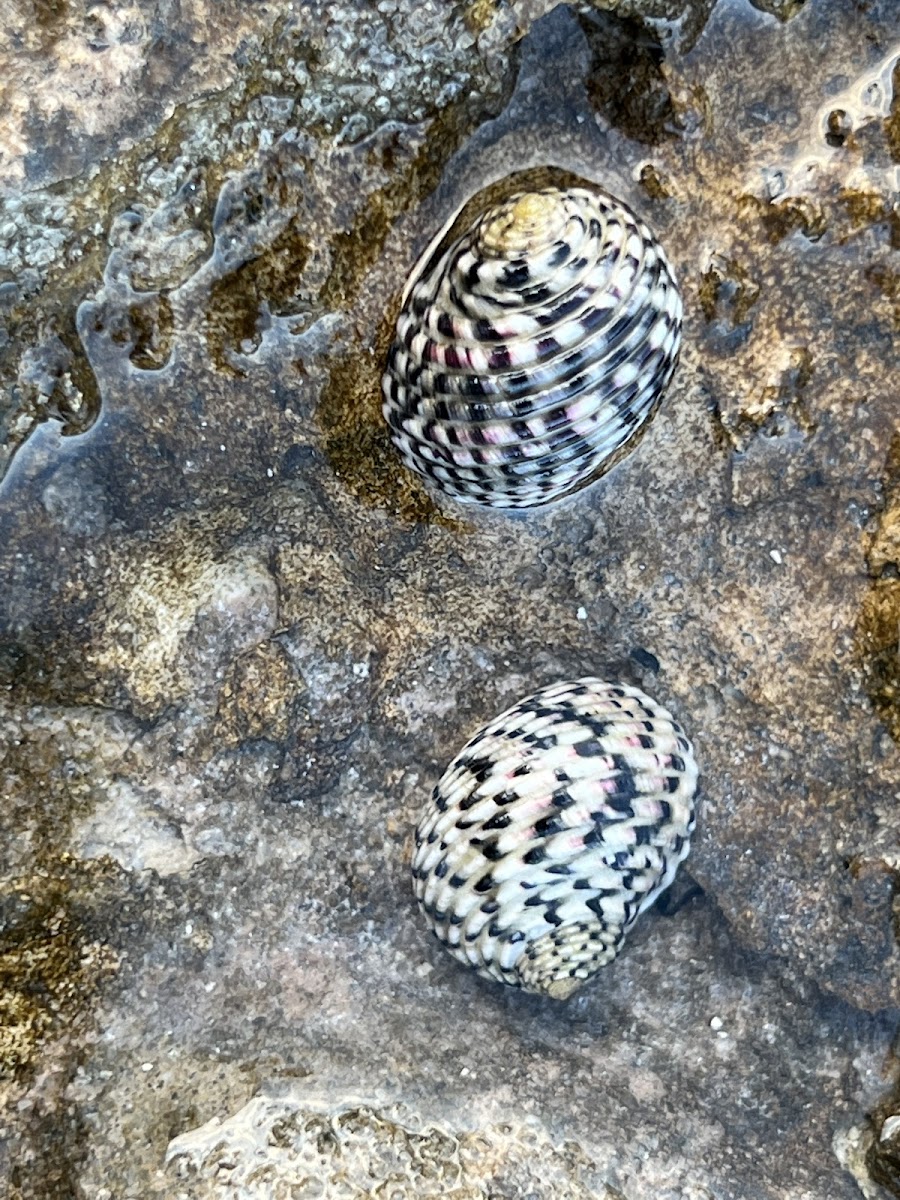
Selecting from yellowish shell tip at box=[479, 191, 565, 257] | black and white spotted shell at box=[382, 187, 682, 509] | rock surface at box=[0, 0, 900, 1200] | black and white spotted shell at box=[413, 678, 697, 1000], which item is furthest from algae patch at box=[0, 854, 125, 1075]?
yellowish shell tip at box=[479, 191, 565, 257]

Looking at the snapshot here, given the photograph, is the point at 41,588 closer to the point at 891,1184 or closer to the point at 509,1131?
the point at 509,1131

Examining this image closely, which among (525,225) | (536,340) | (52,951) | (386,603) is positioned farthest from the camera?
(386,603)

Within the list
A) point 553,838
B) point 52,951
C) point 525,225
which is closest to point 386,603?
point 553,838

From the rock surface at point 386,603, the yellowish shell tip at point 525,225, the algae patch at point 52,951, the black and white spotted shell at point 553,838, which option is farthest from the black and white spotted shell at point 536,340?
the algae patch at point 52,951

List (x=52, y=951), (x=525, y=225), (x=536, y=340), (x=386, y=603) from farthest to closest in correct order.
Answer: (x=386, y=603), (x=52, y=951), (x=536, y=340), (x=525, y=225)

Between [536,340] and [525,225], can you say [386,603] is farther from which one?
[525,225]

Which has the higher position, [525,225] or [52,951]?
[525,225]

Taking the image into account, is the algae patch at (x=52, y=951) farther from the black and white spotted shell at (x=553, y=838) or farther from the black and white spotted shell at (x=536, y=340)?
the black and white spotted shell at (x=536, y=340)
